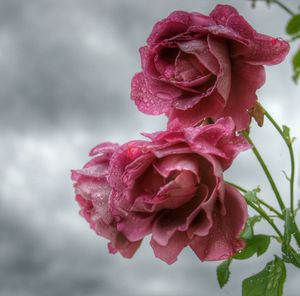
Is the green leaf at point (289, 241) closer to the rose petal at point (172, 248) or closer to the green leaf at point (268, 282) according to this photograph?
the green leaf at point (268, 282)

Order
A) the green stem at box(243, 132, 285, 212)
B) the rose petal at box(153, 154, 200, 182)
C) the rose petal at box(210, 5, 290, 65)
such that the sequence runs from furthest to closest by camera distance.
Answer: the green stem at box(243, 132, 285, 212)
the rose petal at box(210, 5, 290, 65)
the rose petal at box(153, 154, 200, 182)

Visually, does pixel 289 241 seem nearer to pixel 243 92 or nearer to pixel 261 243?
pixel 261 243

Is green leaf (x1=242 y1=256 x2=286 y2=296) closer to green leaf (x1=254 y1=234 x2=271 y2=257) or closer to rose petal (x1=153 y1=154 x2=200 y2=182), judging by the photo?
green leaf (x1=254 y1=234 x2=271 y2=257)

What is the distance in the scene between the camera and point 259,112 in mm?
850

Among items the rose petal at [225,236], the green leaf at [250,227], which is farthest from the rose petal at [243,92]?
the green leaf at [250,227]

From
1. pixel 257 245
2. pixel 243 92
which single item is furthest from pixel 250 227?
pixel 243 92

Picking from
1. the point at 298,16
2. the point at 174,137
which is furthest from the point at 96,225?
the point at 298,16

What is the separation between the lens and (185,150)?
674mm

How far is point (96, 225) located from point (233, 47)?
30 centimetres

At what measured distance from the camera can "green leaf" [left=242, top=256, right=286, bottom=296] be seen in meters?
0.92

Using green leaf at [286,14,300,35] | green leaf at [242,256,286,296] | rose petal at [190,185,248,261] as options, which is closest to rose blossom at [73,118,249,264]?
rose petal at [190,185,248,261]

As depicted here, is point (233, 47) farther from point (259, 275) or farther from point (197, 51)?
point (259, 275)

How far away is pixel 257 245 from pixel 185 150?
0.39m

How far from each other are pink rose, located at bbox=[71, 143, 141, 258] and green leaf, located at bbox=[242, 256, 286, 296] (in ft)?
0.88
